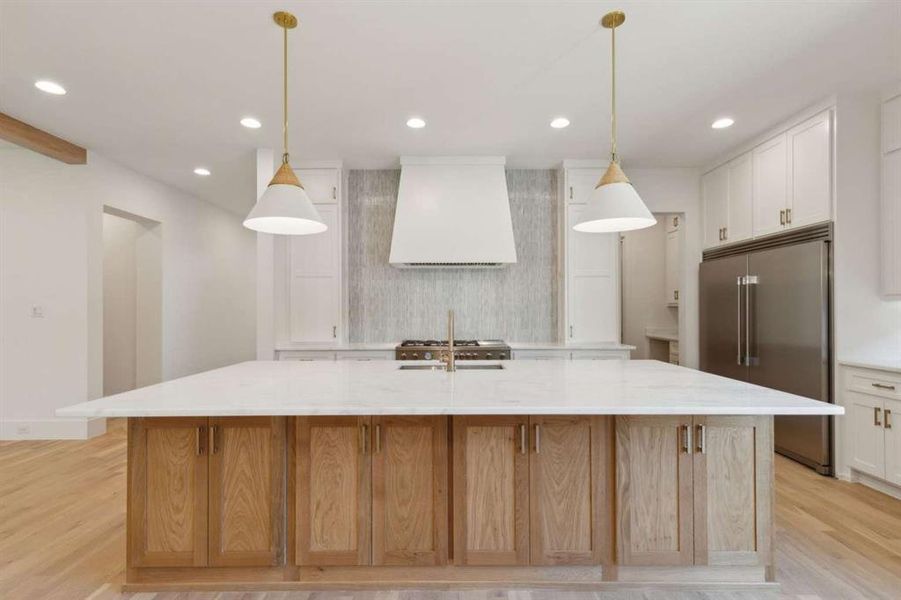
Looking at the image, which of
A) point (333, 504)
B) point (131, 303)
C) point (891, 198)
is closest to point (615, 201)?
point (333, 504)

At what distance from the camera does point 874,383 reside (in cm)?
289

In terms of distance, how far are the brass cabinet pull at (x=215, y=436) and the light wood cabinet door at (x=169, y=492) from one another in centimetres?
3

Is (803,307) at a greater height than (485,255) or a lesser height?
lesser

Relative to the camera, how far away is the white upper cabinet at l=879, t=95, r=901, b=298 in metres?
2.98

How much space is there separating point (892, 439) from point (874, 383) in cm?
34

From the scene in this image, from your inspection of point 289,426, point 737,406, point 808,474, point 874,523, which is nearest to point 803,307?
point 808,474

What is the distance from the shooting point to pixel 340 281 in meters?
4.38

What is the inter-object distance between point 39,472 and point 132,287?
3017 mm

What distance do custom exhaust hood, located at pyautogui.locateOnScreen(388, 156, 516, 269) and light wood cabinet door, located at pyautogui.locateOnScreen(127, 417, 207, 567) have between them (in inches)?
101

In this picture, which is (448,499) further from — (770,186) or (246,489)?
(770,186)

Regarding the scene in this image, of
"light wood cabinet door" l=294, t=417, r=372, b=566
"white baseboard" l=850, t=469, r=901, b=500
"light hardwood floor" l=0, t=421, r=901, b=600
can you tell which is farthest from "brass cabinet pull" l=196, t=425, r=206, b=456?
"white baseboard" l=850, t=469, r=901, b=500

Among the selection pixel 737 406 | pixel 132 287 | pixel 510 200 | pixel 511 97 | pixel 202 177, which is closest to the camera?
pixel 737 406

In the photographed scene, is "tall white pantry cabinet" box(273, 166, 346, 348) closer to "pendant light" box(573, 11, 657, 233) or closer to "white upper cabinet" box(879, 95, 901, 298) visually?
"pendant light" box(573, 11, 657, 233)

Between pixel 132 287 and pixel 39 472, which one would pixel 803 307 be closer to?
pixel 39 472
